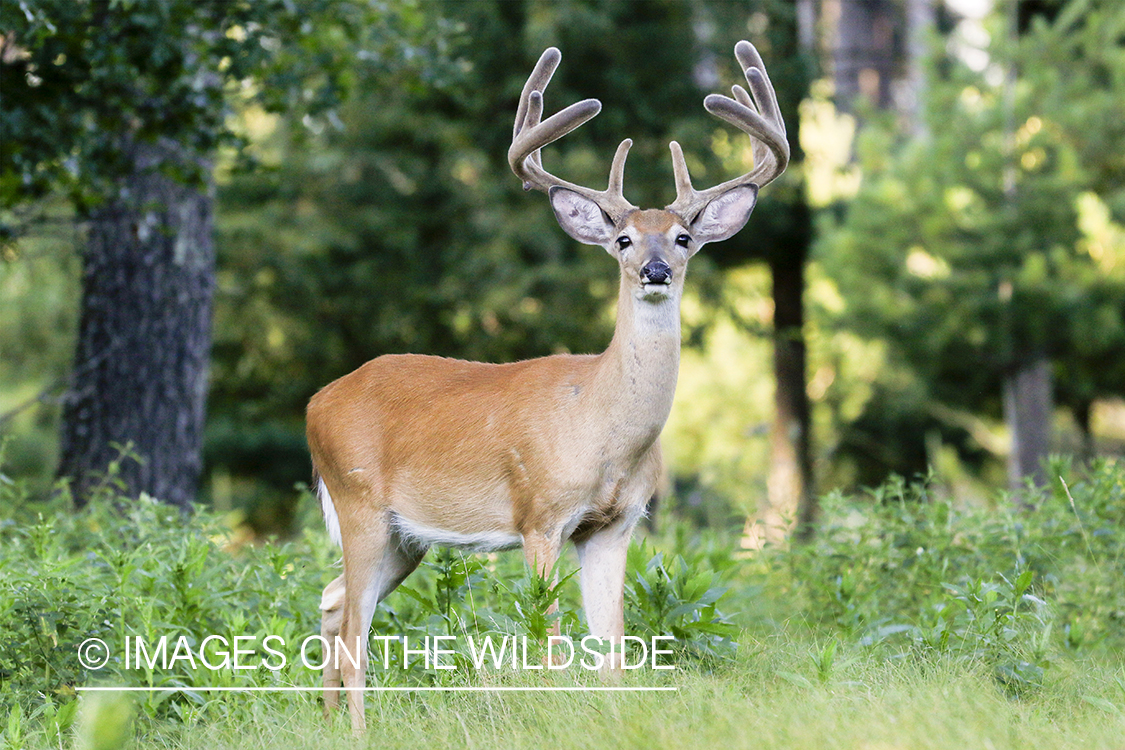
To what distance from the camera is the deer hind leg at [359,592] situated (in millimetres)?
4625

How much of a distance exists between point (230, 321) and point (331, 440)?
9.21 metres

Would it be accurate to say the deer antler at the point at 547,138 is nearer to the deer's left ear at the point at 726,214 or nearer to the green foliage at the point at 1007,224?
the deer's left ear at the point at 726,214

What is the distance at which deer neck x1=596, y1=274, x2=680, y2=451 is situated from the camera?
449cm

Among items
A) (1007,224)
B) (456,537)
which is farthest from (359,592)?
(1007,224)

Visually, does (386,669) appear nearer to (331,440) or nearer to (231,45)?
(331,440)

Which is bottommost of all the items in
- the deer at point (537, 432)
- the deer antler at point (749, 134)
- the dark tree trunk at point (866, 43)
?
the deer at point (537, 432)

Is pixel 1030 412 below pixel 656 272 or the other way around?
below

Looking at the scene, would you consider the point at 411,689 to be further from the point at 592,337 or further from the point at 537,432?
the point at 592,337

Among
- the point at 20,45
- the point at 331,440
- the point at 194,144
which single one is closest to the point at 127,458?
the point at 194,144

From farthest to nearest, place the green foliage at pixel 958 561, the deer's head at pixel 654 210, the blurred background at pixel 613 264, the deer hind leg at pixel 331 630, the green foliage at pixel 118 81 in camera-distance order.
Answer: the blurred background at pixel 613 264
the green foliage at pixel 118 81
the green foliage at pixel 958 561
the deer hind leg at pixel 331 630
the deer's head at pixel 654 210

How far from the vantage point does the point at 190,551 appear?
5.09 metres

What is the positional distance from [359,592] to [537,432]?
2.98 feet
